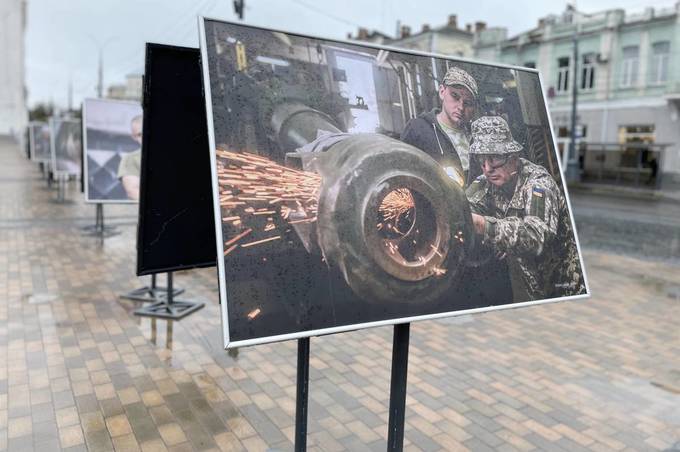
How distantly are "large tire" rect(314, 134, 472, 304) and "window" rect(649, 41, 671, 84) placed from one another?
91.2ft

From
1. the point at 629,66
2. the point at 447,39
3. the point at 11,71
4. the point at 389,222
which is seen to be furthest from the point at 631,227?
the point at 11,71

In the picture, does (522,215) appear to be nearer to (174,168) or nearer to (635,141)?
(174,168)

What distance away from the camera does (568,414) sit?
3480 millimetres

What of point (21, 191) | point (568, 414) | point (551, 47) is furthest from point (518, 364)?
point (551, 47)

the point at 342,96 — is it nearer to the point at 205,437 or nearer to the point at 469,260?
the point at 469,260

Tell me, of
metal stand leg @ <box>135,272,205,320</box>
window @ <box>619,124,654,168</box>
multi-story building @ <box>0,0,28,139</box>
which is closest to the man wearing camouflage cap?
metal stand leg @ <box>135,272,205,320</box>

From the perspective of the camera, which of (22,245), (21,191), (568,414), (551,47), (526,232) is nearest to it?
(526,232)

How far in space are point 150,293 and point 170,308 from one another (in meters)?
0.63

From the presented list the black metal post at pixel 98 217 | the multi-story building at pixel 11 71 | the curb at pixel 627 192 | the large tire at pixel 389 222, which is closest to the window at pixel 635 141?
the curb at pixel 627 192

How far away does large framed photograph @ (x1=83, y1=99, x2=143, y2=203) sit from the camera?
725 centimetres

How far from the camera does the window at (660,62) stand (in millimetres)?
25297

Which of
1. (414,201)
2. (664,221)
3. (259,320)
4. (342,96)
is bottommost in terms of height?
(664,221)

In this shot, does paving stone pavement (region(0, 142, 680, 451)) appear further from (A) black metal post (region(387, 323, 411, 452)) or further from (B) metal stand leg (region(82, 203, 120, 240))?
(B) metal stand leg (region(82, 203, 120, 240))

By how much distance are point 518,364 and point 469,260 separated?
239 cm
